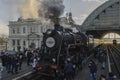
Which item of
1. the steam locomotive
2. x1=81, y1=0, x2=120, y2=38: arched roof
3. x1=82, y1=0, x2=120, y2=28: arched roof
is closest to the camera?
the steam locomotive

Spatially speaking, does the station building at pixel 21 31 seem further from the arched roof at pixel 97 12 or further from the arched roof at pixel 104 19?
the arched roof at pixel 104 19

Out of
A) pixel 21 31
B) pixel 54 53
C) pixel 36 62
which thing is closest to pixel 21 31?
pixel 21 31

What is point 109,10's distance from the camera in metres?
105

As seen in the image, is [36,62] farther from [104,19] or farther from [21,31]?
[21,31]

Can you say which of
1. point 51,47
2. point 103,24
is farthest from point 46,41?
point 103,24

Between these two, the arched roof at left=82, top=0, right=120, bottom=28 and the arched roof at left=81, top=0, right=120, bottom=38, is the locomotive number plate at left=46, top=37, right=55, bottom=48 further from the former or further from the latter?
the arched roof at left=82, top=0, right=120, bottom=28

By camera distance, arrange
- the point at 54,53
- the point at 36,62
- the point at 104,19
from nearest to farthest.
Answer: the point at 54,53 < the point at 36,62 < the point at 104,19

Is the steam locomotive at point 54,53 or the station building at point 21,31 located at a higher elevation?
the station building at point 21,31

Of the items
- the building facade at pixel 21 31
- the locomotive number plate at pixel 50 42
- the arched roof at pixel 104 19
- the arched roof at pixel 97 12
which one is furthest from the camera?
the building facade at pixel 21 31

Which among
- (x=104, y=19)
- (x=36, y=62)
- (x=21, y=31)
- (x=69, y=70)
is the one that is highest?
(x=104, y=19)

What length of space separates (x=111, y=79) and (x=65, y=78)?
7.37 meters

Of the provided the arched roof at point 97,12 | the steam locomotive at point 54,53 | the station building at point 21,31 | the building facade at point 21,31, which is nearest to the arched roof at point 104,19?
the arched roof at point 97,12

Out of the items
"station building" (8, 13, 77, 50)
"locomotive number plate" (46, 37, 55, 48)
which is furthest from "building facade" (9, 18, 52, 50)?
"locomotive number plate" (46, 37, 55, 48)

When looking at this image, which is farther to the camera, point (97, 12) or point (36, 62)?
point (97, 12)
